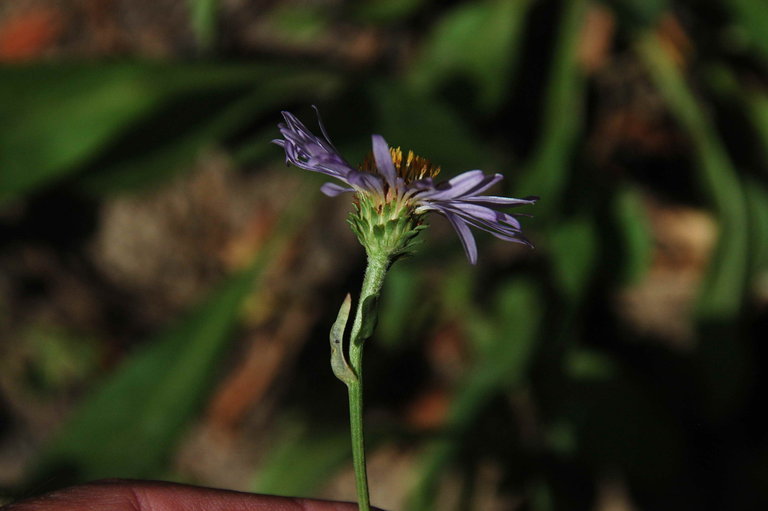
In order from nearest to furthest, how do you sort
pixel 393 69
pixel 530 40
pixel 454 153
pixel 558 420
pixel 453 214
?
1. pixel 453 214
2. pixel 454 153
3. pixel 558 420
4. pixel 530 40
5. pixel 393 69

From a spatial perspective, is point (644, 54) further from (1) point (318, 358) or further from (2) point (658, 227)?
(1) point (318, 358)

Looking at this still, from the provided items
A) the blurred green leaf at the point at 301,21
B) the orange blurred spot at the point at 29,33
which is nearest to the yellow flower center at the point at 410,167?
the blurred green leaf at the point at 301,21

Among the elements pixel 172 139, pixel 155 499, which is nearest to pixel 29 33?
pixel 172 139

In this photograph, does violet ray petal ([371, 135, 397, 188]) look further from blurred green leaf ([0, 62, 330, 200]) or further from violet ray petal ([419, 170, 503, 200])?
blurred green leaf ([0, 62, 330, 200])

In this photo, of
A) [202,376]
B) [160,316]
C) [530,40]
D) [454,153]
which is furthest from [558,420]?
[160,316]

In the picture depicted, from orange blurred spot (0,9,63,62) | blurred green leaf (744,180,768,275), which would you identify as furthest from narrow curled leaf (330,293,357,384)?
orange blurred spot (0,9,63,62)

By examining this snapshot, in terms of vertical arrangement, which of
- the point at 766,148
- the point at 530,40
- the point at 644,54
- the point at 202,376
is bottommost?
the point at 202,376

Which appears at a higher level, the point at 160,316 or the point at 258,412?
the point at 160,316
